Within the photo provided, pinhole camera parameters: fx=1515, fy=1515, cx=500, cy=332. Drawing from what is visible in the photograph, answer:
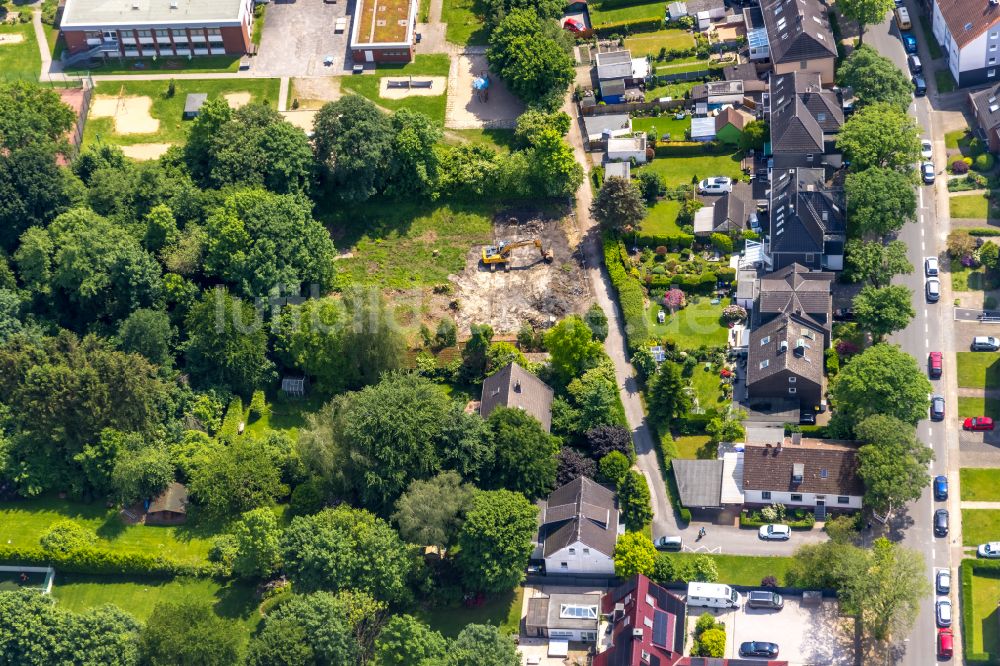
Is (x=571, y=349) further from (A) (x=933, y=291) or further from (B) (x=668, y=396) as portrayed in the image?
(A) (x=933, y=291)

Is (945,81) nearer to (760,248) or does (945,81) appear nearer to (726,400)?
(760,248)

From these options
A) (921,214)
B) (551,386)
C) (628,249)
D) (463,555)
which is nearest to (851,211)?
(921,214)

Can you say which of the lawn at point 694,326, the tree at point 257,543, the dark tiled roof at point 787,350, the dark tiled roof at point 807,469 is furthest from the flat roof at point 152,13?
the dark tiled roof at point 807,469

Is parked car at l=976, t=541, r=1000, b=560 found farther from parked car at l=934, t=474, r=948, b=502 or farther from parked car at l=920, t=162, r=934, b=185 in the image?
parked car at l=920, t=162, r=934, b=185

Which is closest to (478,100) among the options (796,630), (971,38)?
(971,38)

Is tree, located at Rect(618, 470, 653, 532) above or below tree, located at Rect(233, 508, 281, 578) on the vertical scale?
above

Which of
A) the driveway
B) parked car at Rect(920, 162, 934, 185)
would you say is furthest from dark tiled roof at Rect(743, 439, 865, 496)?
the driveway
